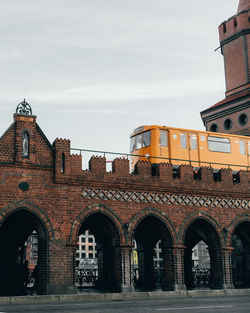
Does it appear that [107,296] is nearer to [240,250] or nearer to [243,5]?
[240,250]

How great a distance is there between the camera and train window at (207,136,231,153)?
26.6 m

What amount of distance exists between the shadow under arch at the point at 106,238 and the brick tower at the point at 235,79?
1512cm

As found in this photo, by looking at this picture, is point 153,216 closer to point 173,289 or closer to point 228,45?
point 173,289

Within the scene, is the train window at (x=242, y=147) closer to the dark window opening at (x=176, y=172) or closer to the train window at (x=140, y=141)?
the dark window opening at (x=176, y=172)

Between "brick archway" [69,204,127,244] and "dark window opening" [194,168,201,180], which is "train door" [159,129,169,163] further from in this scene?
"brick archway" [69,204,127,244]

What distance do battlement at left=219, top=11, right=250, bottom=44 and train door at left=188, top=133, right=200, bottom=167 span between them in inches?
578

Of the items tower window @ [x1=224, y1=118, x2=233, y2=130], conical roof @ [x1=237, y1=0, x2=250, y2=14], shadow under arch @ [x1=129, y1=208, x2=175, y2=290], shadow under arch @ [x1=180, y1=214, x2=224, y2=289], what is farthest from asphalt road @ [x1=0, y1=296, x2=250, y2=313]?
conical roof @ [x1=237, y1=0, x2=250, y2=14]

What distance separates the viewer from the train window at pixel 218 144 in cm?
2658

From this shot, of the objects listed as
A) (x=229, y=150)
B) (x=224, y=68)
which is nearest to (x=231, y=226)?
(x=229, y=150)

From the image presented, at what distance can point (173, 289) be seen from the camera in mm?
22969

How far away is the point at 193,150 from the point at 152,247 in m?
6.97

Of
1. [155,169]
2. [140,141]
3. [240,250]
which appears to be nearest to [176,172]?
[155,169]

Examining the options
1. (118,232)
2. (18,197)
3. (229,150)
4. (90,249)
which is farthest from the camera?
(90,249)

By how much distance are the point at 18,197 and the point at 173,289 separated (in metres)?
9.02
